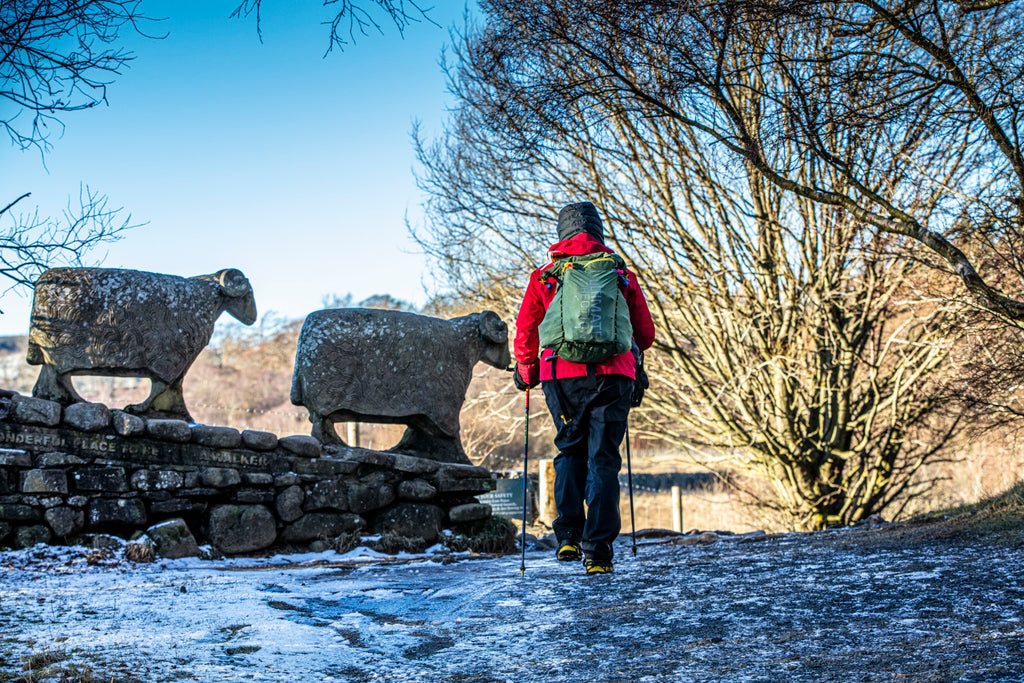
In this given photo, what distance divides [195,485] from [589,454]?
13.6ft

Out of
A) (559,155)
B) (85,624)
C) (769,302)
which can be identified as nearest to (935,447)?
(769,302)

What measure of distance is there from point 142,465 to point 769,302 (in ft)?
29.1

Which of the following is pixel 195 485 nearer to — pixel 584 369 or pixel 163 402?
pixel 163 402

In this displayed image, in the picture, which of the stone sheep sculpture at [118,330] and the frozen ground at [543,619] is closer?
the frozen ground at [543,619]

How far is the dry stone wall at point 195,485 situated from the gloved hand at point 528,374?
3574 millimetres

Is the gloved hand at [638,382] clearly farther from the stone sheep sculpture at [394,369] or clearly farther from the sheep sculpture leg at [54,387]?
the sheep sculpture leg at [54,387]

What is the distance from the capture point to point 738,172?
11.5 metres

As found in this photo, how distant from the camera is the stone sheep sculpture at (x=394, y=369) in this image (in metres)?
8.10

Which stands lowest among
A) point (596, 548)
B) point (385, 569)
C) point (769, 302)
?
point (385, 569)

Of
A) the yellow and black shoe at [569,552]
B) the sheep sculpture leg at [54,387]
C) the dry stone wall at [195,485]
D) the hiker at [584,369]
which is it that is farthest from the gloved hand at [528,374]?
the sheep sculpture leg at [54,387]

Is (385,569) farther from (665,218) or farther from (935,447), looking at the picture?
(935,447)

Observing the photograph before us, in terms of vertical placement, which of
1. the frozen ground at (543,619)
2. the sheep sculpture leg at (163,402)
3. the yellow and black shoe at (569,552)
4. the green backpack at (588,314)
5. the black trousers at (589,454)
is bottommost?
the frozen ground at (543,619)

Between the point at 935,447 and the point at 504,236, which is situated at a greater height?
the point at 504,236

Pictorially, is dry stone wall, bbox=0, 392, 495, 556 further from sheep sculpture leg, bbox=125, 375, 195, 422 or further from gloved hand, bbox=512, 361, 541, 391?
gloved hand, bbox=512, 361, 541, 391
